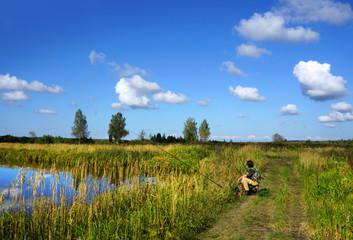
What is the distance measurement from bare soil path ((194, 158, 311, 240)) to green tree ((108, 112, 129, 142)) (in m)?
63.3

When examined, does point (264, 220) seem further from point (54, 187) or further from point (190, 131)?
point (190, 131)

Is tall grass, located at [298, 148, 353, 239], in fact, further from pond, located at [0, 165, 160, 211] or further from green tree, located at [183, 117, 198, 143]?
green tree, located at [183, 117, 198, 143]

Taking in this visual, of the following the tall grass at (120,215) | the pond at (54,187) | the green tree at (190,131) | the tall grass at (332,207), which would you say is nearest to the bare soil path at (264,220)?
the tall grass at (332,207)

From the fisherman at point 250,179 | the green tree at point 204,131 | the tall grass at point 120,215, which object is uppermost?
the green tree at point 204,131

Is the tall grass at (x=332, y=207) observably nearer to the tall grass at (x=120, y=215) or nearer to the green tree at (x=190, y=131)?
the tall grass at (x=120, y=215)

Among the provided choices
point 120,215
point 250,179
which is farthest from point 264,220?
point 120,215

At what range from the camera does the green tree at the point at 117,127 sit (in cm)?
6912

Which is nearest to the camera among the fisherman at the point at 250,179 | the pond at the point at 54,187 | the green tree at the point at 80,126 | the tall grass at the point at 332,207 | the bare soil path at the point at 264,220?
the tall grass at the point at 332,207

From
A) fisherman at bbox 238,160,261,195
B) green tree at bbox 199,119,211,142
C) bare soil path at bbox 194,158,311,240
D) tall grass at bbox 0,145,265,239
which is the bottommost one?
bare soil path at bbox 194,158,311,240

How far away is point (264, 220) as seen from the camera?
6.34m

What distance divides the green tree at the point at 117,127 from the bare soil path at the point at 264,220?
63.3m

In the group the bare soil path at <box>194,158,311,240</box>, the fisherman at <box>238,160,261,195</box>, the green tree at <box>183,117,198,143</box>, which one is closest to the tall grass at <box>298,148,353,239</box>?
the bare soil path at <box>194,158,311,240</box>

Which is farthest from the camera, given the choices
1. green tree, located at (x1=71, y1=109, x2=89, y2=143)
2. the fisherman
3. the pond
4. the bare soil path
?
green tree, located at (x1=71, y1=109, x2=89, y2=143)

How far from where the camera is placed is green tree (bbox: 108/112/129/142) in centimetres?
6912
